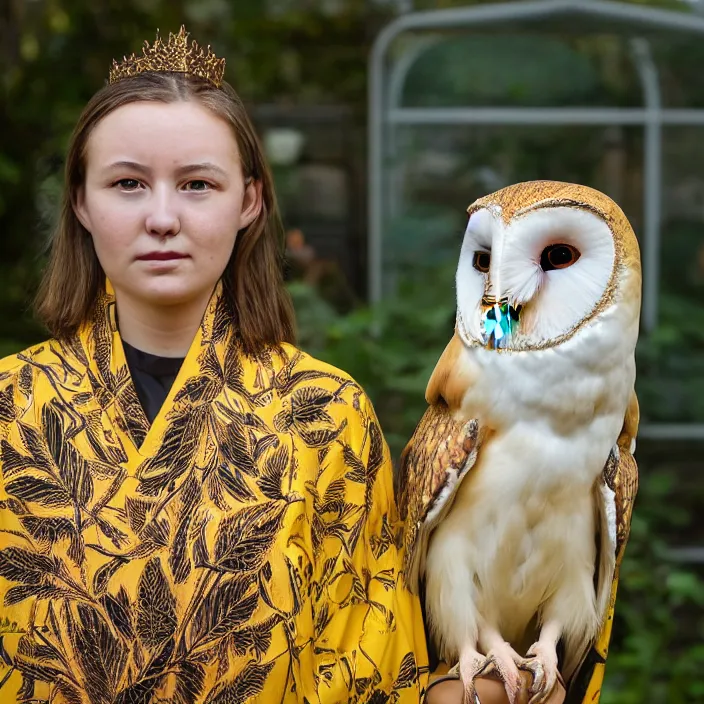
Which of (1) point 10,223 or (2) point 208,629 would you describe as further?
(1) point 10,223

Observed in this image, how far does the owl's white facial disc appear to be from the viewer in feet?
4.85

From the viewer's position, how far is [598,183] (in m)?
3.91

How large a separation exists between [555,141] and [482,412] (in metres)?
2.55

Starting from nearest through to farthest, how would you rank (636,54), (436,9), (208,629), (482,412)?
(208,629)
(482,412)
(636,54)
(436,9)

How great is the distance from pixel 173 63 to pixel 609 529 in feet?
3.16

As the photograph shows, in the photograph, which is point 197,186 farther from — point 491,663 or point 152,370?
point 491,663

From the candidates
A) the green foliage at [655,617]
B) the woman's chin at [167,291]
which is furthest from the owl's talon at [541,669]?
the green foliage at [655,617]

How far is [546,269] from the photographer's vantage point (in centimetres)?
153

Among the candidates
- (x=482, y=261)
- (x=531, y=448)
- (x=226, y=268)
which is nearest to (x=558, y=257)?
(x=482, y=261)

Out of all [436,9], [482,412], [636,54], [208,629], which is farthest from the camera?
[436,9]

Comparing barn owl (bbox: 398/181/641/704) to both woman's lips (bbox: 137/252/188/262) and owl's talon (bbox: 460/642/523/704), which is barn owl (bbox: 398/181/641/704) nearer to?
owl's talon (bbox: 460/642/523/704)

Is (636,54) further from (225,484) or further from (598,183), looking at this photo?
(225,484)

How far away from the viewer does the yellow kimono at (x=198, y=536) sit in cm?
144

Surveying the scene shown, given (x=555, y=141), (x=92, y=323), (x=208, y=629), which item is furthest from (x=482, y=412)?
(x=555, y=141)
